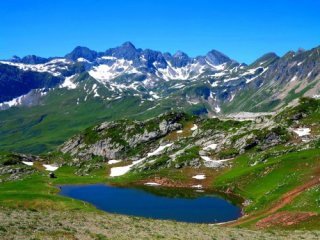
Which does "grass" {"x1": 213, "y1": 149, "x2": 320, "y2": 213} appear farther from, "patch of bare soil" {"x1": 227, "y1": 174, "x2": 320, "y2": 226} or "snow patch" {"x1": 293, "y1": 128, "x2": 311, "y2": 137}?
"snow patch" {"x1": 293, "y1": 128, "x2": 311, "y2": 137}

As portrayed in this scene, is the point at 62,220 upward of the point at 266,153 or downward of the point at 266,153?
downward

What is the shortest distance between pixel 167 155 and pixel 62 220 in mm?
110181

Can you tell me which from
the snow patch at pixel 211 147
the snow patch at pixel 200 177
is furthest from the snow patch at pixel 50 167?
the snow patch at pixel 200 177

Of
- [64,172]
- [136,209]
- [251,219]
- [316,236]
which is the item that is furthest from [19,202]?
[64,172]

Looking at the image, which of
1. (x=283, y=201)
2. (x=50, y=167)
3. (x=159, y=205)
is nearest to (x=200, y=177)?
(x=159, y=205)

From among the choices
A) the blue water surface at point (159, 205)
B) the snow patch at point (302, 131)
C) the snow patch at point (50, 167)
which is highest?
the snow patch at point (302, 131)

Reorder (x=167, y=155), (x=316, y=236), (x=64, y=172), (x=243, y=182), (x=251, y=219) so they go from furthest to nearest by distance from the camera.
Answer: (x=64, y=172), (x=167, y=155), (x=243, y=182), (x=251, y=219), (x=316, y=236)

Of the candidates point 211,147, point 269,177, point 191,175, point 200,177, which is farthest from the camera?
point 211,147

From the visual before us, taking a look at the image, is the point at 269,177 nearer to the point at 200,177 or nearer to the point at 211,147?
the point at 200,177

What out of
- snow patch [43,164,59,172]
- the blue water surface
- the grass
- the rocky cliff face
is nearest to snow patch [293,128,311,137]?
the grass

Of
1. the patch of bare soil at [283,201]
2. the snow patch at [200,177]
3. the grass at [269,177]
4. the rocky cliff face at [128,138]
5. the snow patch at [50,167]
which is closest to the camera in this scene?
the patch of bare soil at [283,201]

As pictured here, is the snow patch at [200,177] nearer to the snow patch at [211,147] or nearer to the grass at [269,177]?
the grass at [269,177]

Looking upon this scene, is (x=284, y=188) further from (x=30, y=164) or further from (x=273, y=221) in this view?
(x=30, y=164)

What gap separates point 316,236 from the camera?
4800 cm
